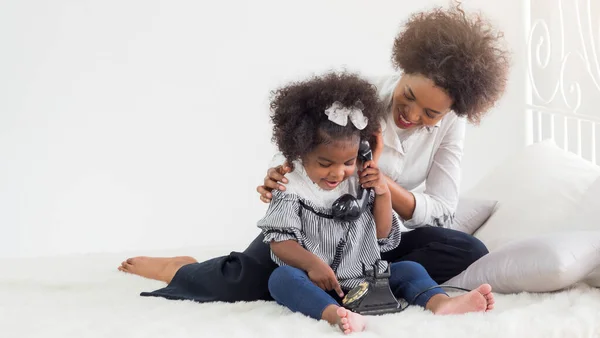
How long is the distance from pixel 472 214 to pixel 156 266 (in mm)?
911

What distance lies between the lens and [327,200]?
179 cm

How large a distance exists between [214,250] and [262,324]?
1.08 metres

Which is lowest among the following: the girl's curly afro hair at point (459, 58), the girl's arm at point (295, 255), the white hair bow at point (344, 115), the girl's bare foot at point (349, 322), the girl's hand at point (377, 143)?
the girl's bare foot at point (349, 322)

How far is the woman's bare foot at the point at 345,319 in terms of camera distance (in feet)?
4.73

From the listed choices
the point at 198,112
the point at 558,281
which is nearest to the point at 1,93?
the point at 198,112

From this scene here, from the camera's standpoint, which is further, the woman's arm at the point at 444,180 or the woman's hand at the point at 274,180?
the woman's arm at the point at 444,180

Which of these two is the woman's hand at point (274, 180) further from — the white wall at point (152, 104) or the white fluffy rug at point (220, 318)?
the white wall at point (152, 104)

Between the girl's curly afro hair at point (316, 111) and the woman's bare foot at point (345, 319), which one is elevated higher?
the girl's curly afro hair at point (316, 111)

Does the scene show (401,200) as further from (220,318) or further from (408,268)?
(220,318)

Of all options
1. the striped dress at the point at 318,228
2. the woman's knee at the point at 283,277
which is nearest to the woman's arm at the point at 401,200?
the striped dress at the point at 318,228

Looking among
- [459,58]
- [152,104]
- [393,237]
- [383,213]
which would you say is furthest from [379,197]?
[152,104]

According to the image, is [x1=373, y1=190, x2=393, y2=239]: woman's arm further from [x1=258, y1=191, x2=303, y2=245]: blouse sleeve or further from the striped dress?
[x1=258, y1=191, x2=303, y2=245]: blouse sleeve

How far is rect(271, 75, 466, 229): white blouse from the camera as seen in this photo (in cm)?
195

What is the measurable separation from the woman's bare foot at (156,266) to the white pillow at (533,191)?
2.77 ft
